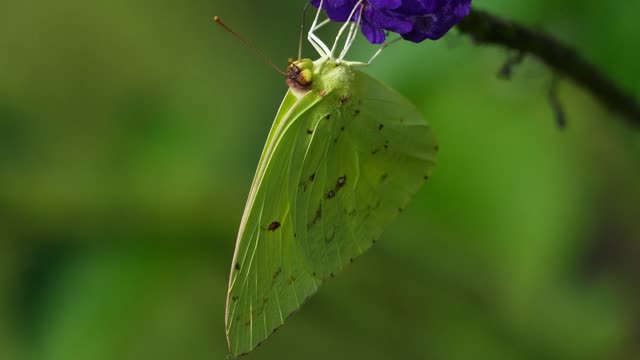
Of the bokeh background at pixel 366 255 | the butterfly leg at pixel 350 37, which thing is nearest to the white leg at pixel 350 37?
the butterfly leg at pixel 350 37

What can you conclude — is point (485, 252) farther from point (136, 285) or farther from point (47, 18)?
point (47, 18)

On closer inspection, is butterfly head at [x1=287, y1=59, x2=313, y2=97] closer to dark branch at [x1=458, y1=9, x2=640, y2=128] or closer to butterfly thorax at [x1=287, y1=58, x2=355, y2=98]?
butterfly thorax at [x1=287, y1=58, x2=355, y2=98]

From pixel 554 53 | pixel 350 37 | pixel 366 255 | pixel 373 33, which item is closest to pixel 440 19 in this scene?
pixel 373 33

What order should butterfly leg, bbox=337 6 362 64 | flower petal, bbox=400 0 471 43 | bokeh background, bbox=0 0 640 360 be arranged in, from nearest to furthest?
flower petal, bbox=400 0 471 43, butterfly leg, bbox=337 6 362 64, bokeh background, bbox=0 0 640 360

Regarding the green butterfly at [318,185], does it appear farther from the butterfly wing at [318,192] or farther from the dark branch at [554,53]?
the dark branch at [554,53]

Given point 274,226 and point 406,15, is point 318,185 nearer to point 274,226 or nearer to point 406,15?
point 274,226

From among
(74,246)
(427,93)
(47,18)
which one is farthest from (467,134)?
(47,18)

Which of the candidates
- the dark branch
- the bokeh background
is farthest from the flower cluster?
the bokeh background
